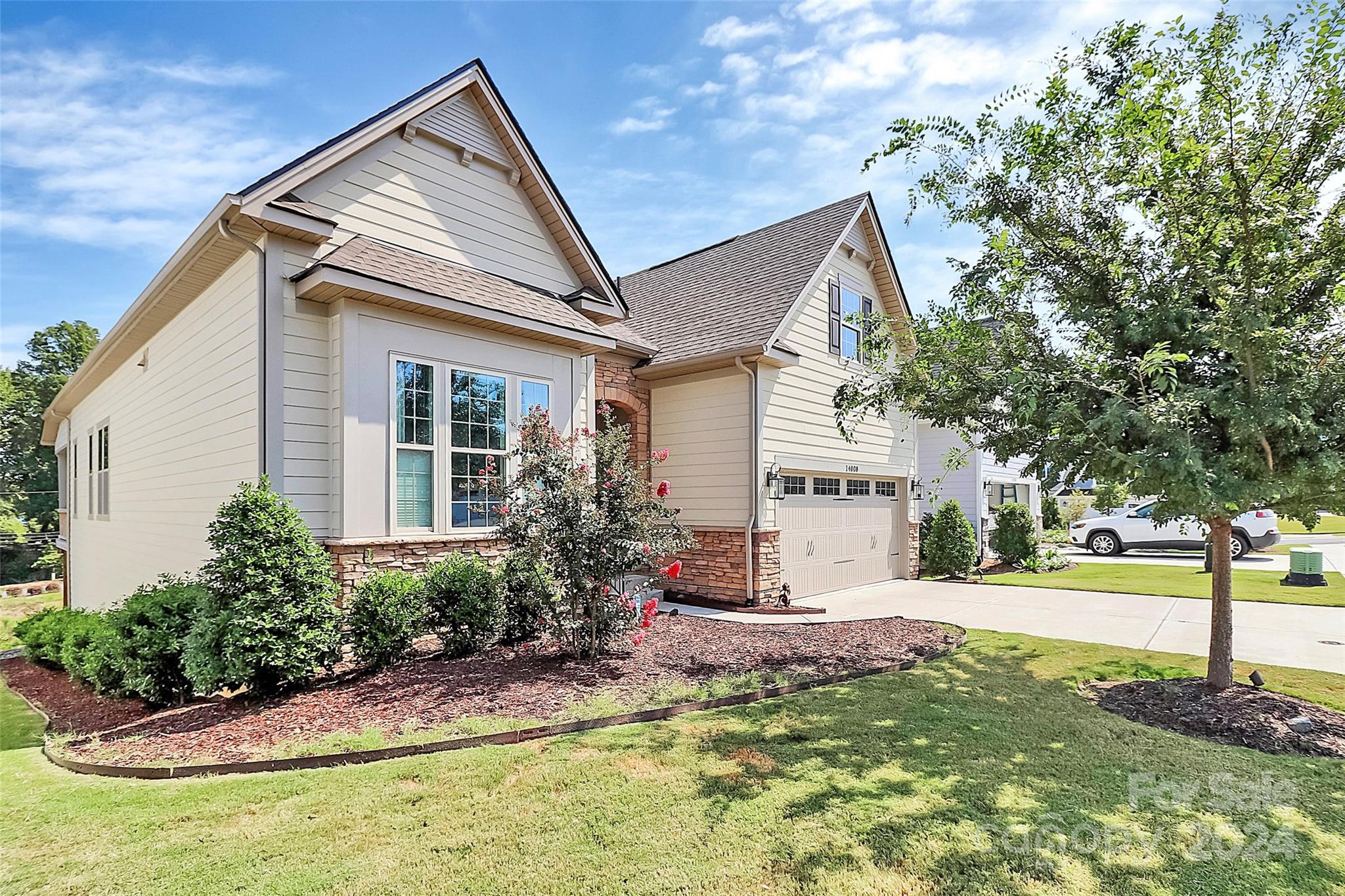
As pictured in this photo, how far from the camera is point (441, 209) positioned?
8.68 m

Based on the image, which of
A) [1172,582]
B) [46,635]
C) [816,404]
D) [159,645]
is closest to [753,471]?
[816,404]

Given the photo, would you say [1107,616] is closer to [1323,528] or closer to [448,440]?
[448,440]

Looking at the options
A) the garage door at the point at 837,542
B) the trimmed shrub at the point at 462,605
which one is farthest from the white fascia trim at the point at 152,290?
the garage door at the point at 837,542

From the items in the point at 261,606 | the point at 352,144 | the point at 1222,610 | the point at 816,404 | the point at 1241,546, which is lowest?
the point at 1241,546

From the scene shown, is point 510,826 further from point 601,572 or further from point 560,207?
point 560,207

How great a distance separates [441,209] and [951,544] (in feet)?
42.0

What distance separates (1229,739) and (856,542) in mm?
8742

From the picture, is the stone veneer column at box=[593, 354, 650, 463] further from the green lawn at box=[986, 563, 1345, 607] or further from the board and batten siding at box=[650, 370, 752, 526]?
the green lawn at box=[986, 563, 1345, 607]

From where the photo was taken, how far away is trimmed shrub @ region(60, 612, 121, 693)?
5.78 metres

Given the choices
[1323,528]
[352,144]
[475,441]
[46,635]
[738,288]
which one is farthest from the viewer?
[1323,528]

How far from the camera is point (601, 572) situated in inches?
258

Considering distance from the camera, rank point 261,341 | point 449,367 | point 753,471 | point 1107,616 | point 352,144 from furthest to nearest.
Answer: point 753,471 → point 1107,616 → point 449,367 → point 352,144 → point 261,341

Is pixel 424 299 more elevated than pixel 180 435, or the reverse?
pixel 424 299

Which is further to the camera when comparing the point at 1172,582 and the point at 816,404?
the point at 1172,582
